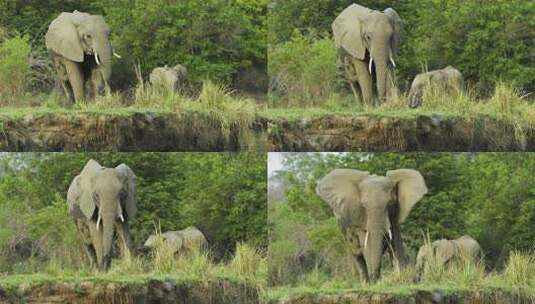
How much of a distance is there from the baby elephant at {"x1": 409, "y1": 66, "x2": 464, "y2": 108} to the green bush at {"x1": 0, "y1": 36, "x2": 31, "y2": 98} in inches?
213

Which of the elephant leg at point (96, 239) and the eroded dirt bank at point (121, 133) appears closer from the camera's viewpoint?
the elephant leg at point (96, 239)

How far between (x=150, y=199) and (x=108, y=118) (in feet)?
20.2

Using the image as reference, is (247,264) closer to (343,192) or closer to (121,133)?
(121,133)

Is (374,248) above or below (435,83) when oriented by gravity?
below

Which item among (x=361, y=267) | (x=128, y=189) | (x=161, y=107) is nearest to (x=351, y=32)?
(x=161, y=107)

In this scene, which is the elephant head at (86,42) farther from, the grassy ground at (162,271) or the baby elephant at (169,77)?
the grassy ground at (162,271)

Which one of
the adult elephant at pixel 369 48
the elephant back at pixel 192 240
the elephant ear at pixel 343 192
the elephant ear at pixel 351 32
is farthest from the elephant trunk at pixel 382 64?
the elephant back at pixel 192 240

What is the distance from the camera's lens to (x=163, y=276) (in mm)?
18703

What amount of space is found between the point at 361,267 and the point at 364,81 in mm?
2443

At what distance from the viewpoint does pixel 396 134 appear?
62.0 feet

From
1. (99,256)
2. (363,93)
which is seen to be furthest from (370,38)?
(99,256)

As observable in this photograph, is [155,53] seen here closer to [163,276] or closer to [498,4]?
[498,4]

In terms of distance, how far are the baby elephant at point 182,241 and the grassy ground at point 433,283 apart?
57.0 inches

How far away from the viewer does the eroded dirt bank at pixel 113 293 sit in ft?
55.8
